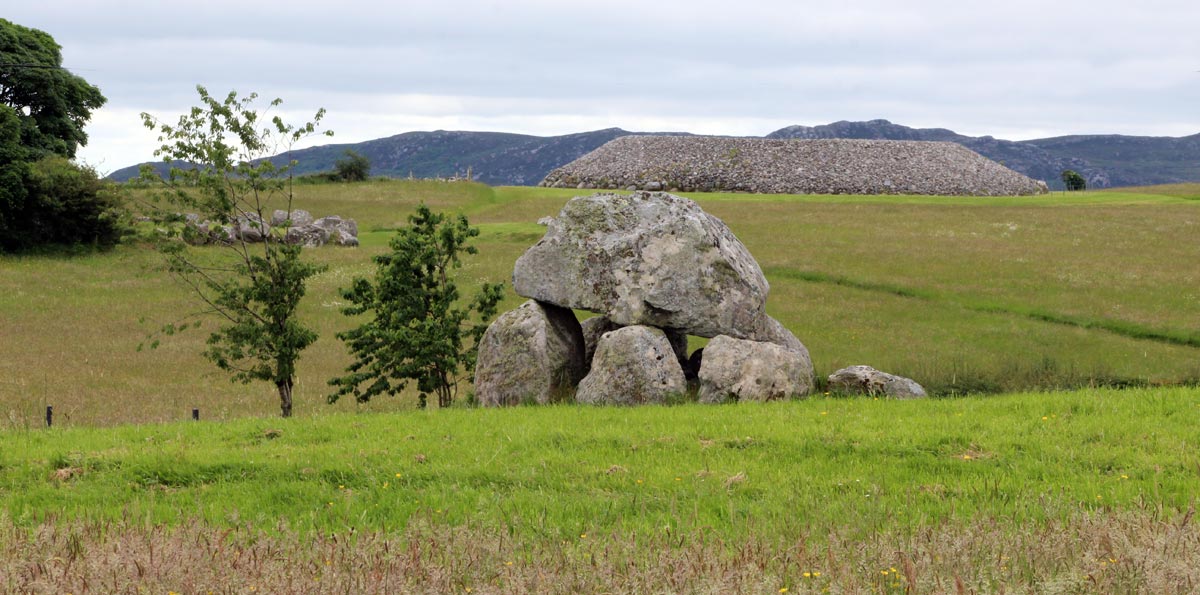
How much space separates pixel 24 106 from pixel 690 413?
6459 cm

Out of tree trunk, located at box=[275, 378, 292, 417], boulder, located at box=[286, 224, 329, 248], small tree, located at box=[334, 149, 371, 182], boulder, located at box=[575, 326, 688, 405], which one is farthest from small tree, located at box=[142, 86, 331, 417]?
small tree, located at box=[334, 149, 371, 182]

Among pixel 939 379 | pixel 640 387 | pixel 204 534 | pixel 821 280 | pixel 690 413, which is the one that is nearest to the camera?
pixel 204 534

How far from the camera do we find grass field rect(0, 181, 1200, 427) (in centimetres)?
2567

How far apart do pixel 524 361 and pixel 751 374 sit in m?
5.17

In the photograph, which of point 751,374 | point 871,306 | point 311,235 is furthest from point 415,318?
point 311,235

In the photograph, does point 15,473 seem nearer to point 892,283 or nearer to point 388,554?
point 388,554

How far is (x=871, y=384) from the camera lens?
1967 centimetres

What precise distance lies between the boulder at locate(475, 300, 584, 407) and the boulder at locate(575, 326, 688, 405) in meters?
1.17

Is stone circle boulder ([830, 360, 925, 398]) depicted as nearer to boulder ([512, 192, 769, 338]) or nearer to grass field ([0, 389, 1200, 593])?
grass field ([0, 389, 1200, 593])

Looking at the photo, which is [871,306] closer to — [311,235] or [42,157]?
[311,235]

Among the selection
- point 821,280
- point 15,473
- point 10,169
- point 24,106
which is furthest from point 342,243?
point 15,473

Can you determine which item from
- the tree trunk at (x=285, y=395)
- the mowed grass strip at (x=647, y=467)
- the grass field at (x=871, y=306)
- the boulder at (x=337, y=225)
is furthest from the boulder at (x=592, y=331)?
the boulder at (x=337, y=225)

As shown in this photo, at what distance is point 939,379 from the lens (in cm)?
2397

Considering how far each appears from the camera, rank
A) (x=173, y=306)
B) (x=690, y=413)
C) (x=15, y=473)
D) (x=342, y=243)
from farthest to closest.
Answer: (x=342, y=243)
(x=173, y=306)
(x=690, y=413)
(x=15, y=473)
